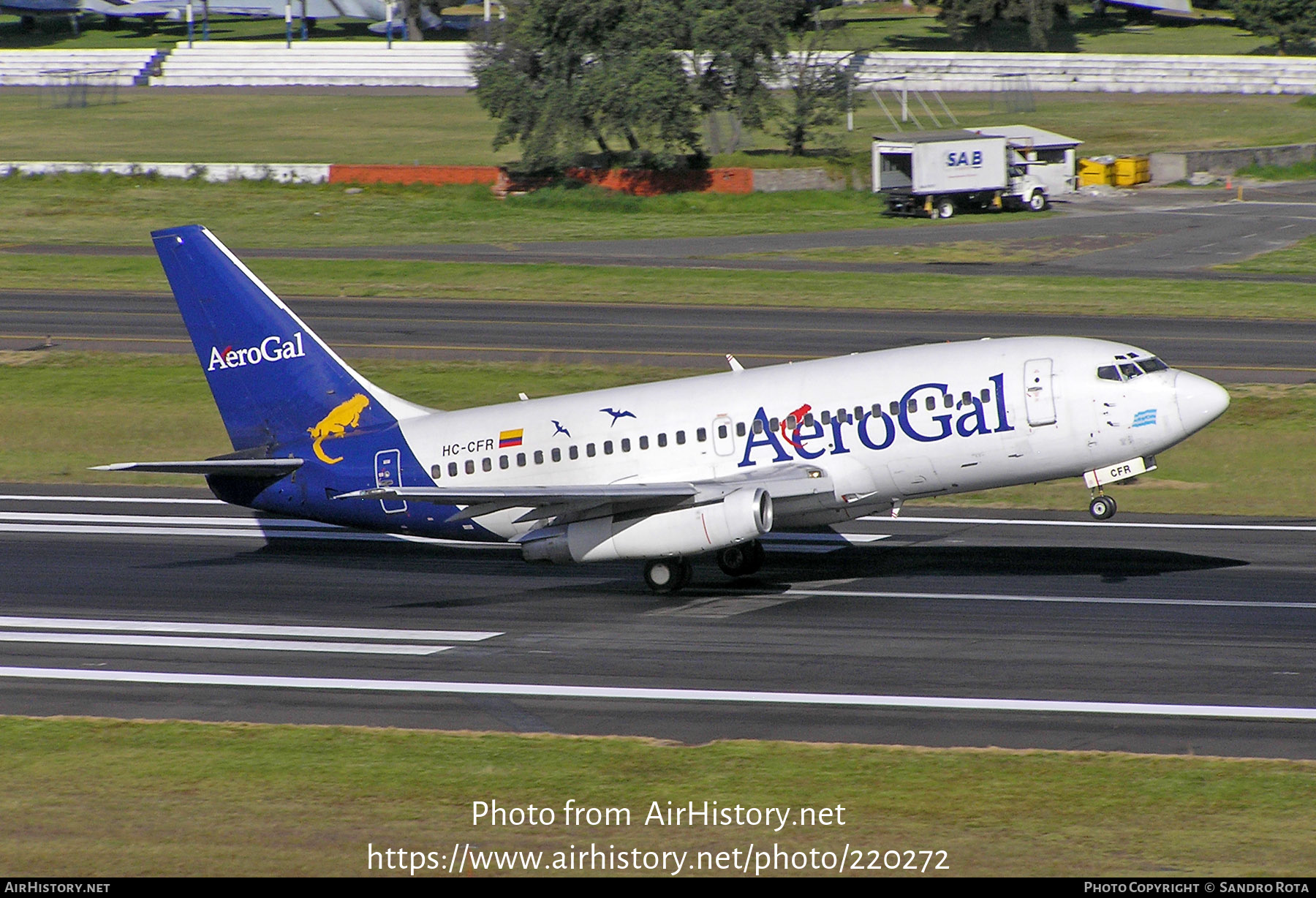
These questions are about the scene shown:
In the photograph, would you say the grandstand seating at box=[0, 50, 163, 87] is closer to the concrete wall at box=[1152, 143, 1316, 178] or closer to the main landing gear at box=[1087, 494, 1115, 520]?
the concrete wall at box=[1152, 143, 1316, 178]

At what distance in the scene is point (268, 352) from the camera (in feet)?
107

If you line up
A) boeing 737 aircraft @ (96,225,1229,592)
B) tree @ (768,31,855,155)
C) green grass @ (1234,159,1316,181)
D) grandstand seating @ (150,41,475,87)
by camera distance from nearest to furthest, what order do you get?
1. boeing 737 aircraft @ (96,225,1229,592)
2. green grass @ (1234,159,1316,181)
3. tree @ (768,31,855,155)
4. grandstand seating @ (150,41,475,87)

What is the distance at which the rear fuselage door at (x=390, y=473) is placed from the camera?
31.6 meters

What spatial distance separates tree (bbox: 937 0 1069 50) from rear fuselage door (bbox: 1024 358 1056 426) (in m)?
136

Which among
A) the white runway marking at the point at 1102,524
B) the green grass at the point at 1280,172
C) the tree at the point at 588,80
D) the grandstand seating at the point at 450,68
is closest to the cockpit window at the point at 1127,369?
the white runway marking at the point at 1102,524

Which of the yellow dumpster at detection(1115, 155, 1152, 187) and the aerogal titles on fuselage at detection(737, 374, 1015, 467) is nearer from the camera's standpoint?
the aerogal titles on fuselage at detection(737, 374, 1015, 467)

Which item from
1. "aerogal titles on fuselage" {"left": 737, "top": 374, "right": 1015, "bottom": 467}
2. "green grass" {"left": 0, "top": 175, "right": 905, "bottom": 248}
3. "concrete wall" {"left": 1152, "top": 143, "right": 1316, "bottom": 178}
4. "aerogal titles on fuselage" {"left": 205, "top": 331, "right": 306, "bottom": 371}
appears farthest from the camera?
"concrete wall" {"left": 1152, "top": 143, "right": 1316, "bottom": 178}

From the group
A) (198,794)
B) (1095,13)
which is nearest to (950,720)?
(198,794)

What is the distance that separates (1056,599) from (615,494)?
875cm

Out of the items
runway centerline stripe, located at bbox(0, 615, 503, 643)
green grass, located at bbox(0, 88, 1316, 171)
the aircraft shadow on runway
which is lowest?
the aircraft shadow on runway

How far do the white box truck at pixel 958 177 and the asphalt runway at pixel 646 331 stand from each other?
88.7 feet

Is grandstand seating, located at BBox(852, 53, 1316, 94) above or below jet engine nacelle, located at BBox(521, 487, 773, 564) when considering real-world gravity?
above

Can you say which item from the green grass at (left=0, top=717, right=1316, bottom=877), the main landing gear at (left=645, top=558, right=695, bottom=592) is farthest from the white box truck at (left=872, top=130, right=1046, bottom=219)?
the green grass at (left=0, top=717, right=1316, bottom=877)

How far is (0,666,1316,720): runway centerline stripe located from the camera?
855 inches
